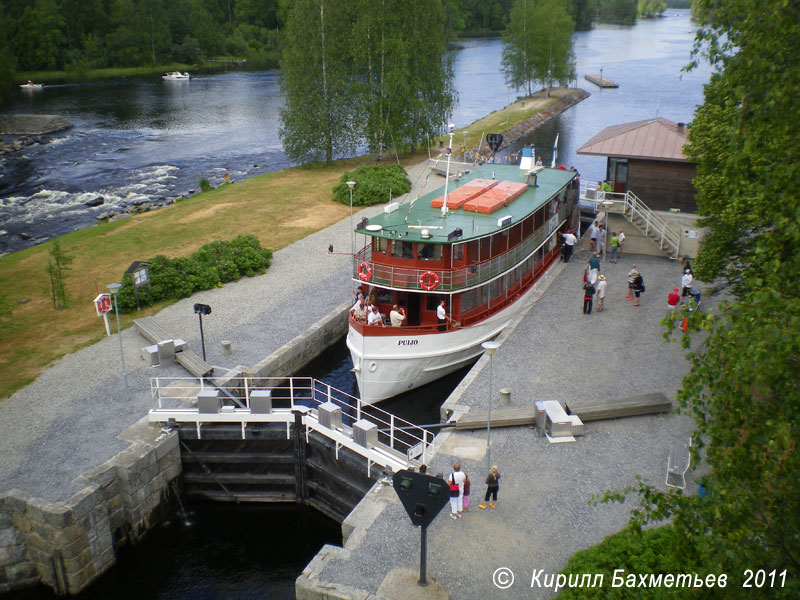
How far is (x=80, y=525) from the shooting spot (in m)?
17.0

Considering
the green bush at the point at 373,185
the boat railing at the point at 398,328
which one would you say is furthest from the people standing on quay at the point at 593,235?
the green bush at the point at 373,185

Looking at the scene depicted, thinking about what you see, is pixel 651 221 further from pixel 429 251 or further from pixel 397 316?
pixel 397 316

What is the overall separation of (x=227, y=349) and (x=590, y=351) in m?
12.8

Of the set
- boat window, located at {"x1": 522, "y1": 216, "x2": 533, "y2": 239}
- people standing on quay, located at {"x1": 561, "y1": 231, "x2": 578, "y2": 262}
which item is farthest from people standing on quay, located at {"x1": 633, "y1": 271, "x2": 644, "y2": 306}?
people standing on quay, located at {"x1": 561, "y1": 231, "x2": 578, "y2": 262}

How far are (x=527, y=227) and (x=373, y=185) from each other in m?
18.1

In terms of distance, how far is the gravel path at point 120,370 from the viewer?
18.8 m

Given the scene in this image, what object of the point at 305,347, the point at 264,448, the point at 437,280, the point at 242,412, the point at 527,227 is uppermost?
the point at 527,227

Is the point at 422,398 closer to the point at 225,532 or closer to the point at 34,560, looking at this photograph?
the point at 225,532

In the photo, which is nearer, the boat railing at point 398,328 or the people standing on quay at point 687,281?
the boat railing at point 398,328

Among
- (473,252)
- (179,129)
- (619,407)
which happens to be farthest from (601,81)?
(619,407)

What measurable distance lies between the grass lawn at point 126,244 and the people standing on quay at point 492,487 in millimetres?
15664

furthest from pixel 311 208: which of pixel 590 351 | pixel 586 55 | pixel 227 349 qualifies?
pixel 586 55

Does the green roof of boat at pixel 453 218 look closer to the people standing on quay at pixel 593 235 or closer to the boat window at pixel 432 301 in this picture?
the boat window at pixel 432 301

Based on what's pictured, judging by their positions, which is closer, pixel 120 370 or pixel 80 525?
pixel 80 525
